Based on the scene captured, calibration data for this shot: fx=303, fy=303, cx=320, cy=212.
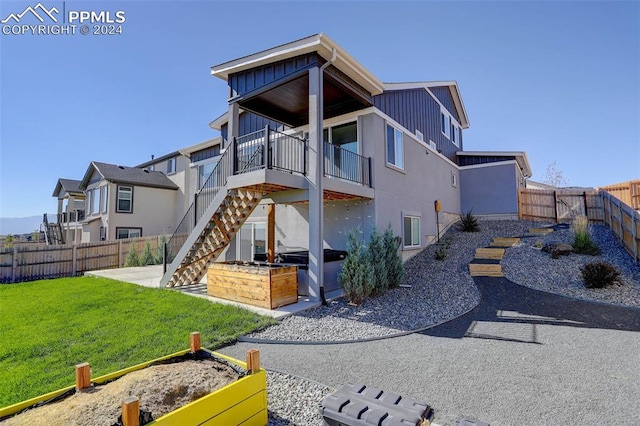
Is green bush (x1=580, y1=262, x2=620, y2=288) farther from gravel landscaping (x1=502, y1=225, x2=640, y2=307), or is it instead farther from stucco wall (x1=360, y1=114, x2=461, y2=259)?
stucco wall (x1=360, y1=114, x2=461, y2=259)

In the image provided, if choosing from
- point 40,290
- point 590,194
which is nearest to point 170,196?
point 40,290

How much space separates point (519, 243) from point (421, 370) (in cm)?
1016

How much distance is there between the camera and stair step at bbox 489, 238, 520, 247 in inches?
469

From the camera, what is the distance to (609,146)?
2034 cm

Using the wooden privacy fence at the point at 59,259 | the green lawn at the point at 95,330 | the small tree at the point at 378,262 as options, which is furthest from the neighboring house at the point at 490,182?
the wooden privacy fence at the point at 59,259

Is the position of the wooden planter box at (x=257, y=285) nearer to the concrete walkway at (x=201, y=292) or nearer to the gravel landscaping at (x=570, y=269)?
the concrete walkway at (x=201, y=292)

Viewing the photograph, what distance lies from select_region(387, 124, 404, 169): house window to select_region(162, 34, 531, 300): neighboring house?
0.13 feet

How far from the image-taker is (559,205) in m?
15.5

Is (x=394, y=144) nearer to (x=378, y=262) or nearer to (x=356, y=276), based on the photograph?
(x=378, y=262)

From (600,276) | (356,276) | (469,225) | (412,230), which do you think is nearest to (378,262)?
(356,276)

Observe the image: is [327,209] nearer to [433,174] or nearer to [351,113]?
[351,113]

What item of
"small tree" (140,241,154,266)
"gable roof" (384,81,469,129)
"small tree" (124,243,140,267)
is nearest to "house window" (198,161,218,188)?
"small tree" (140,241,154,266)

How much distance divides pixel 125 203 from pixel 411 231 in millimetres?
18898

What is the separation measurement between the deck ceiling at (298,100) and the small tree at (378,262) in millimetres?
4196
